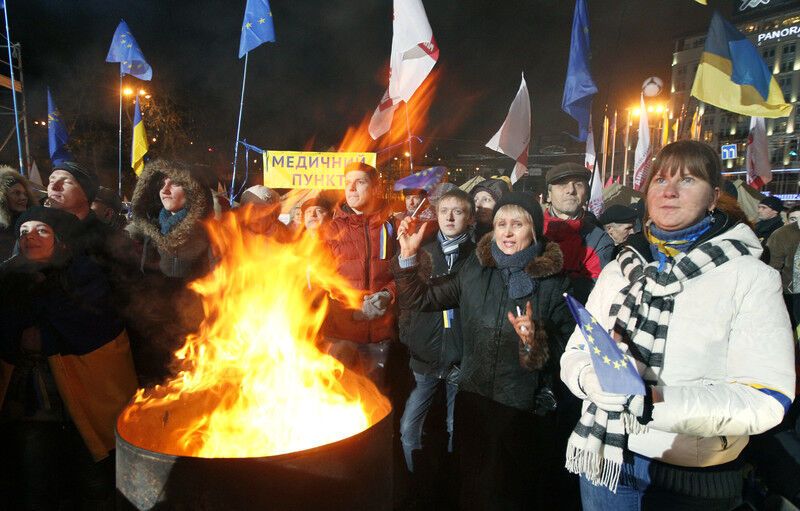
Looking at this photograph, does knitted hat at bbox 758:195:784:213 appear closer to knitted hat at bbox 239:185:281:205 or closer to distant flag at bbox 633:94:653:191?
distant flag at bbox 633:94:653:191

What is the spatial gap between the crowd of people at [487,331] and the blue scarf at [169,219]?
0.09 ft

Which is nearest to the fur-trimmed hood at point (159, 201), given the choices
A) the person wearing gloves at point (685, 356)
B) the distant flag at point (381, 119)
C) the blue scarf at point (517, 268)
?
the blue scarf at point (517, 268)

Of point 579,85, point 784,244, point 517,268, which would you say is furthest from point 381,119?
point 517,268

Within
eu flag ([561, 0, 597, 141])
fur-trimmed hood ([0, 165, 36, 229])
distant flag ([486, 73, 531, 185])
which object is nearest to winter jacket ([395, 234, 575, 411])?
fur-trimmed hood ([0, 165, 36, 229])

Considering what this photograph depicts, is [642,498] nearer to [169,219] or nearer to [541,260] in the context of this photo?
[541,260]

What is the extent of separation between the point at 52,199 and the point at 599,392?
447 centimetres

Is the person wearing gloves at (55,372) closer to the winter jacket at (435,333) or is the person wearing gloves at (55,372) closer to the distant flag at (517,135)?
the winter jacket at (435,333)

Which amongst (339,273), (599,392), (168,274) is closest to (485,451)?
(599,392)

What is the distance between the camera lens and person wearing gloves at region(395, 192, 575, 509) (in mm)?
3098

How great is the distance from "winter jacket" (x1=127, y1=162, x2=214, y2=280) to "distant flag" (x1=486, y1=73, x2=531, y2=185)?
19.5ft

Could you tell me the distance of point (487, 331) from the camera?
317cm

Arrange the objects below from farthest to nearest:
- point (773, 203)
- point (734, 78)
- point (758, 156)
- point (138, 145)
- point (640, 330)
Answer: point (758, 156) < point (138, 145) < point (773, 203) < point (734, 78) < point (640, 330)

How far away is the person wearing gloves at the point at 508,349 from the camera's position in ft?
10.2

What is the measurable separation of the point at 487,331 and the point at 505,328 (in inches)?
4.7
